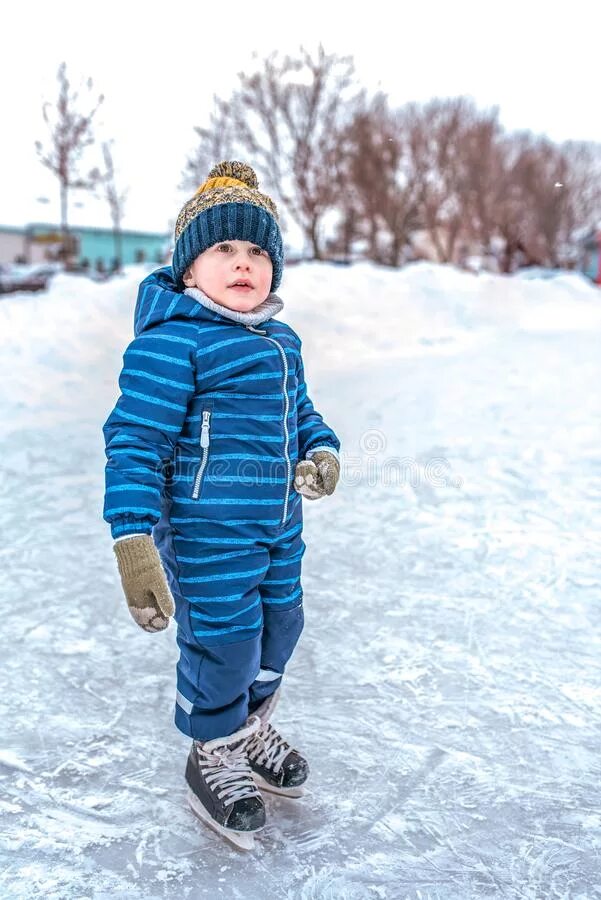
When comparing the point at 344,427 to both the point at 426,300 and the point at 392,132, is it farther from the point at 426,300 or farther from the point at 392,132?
the point at 392,132

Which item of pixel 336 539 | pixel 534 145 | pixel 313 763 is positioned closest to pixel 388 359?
pixel 336 539

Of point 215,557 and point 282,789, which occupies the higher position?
point 215,557

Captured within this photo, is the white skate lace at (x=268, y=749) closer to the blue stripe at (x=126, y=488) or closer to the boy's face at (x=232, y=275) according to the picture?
the blue stripe at (x=126, y=488)

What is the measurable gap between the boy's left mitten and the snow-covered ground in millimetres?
575

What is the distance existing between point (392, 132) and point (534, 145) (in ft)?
34.7

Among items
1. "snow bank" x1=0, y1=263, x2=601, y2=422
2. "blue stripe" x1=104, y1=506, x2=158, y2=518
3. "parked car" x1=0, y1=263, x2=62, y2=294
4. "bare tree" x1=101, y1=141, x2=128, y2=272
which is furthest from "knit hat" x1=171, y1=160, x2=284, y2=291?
"parked car" x1=0, y1=263, x2=62, y2=294

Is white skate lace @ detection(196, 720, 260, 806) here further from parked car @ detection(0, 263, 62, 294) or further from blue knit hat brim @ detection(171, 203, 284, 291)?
parked car @ detection(0, 263, 62, 294)

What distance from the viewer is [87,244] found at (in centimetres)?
6025

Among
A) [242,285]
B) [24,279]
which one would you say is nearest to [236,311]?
[242,285]

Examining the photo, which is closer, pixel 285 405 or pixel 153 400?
pixel 153 400

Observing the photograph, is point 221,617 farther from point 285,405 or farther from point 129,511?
point 285,405

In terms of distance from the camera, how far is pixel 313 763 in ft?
7.27

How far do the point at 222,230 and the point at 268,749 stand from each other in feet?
4.23

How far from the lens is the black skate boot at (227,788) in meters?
1.85
